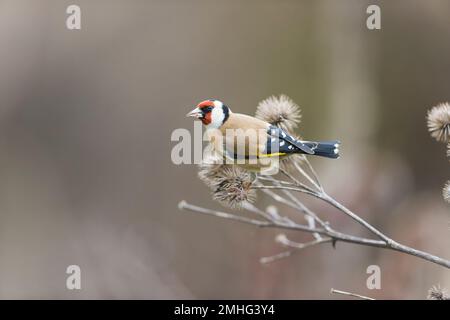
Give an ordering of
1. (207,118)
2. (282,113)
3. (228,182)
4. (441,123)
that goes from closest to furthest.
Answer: (441,123) < (228,182) < (282,113) < (207,118)

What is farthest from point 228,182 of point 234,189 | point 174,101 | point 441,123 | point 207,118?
point 174,101

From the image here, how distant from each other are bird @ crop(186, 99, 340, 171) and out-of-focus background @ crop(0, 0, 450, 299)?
367 cm

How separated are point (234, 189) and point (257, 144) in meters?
0.32

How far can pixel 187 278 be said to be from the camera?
258 inches

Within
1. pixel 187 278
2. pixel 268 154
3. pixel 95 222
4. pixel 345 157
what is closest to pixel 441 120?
pixel 268 154

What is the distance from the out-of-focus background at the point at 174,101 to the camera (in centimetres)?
739

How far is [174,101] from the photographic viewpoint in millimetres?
8688

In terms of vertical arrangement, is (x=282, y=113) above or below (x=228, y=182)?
above

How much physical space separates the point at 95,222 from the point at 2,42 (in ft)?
10.3

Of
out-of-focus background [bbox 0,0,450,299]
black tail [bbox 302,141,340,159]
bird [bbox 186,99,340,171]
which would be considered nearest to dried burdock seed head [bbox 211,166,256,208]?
bird [bbox 186,99,340,171]

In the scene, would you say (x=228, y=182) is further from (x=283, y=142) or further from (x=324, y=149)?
(x=324, y=149)

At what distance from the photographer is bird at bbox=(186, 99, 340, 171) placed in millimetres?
2846

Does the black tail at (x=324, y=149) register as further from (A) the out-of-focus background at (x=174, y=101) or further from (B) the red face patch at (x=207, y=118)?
(A) the out-of-focus background at (x=174, y=101)

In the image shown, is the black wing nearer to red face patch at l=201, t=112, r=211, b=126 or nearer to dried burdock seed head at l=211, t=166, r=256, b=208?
dried burdock seed head at l=211, t=166, r=256, b=208
